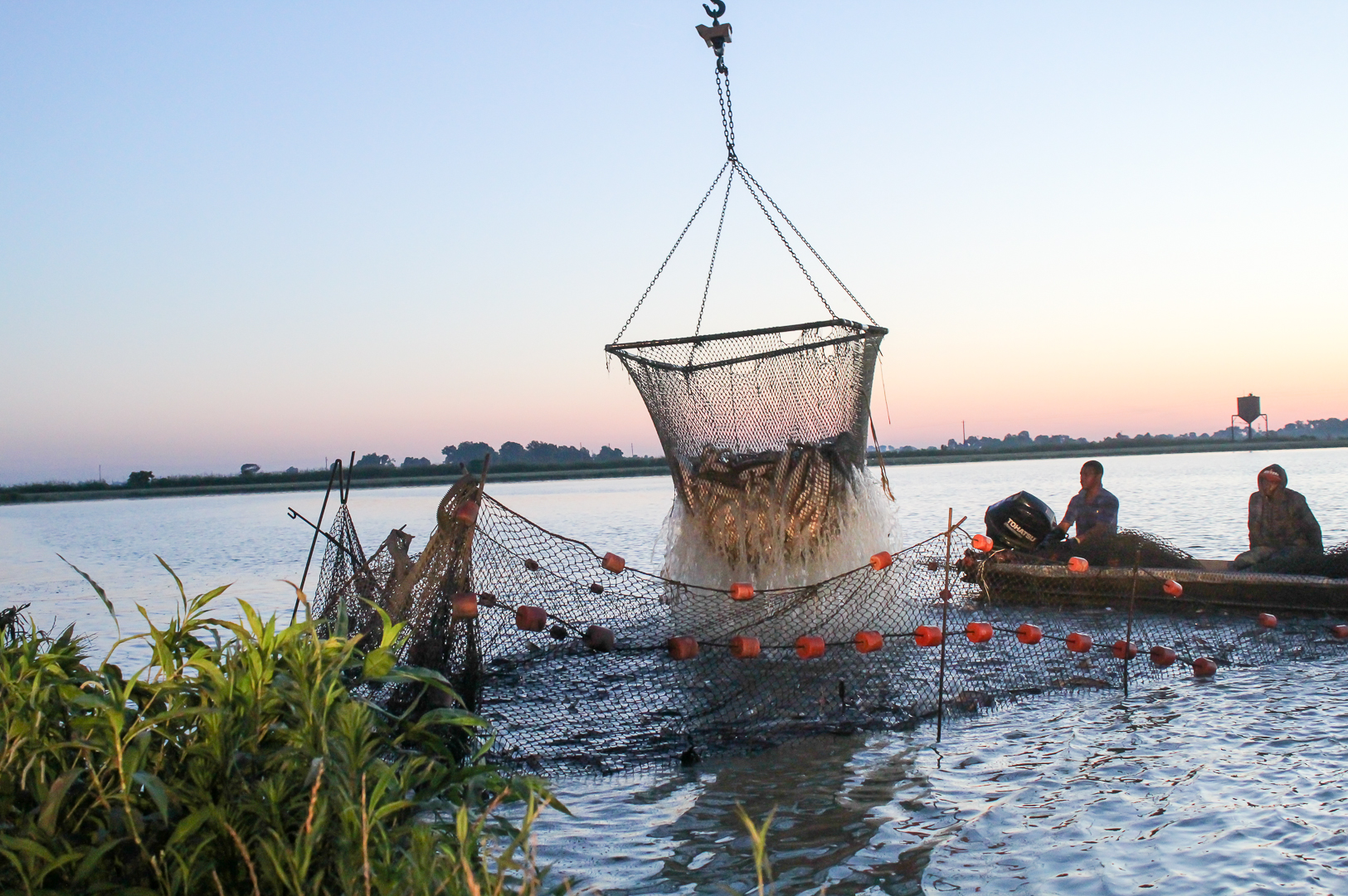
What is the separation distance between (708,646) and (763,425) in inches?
104

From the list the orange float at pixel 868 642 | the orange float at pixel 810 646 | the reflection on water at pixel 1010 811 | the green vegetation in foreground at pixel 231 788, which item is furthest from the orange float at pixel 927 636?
the green vegetation in foreground at pixel 231 788

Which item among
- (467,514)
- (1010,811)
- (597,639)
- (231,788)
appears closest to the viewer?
(231,788)

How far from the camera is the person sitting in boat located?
950 centimetres

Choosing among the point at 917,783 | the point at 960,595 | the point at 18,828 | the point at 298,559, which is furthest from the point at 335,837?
the point at 298,559

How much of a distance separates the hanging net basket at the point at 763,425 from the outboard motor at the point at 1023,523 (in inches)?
137

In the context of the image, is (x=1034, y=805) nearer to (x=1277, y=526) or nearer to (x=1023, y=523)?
(x=1277, y=526)

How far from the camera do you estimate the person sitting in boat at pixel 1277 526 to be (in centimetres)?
950

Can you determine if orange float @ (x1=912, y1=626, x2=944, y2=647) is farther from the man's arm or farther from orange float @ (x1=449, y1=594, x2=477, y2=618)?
the man's arm

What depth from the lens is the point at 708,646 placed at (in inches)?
246

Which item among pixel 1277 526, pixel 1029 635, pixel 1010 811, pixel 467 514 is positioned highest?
pixel 467 514

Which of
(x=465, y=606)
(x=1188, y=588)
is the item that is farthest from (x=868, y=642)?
(x=1188, y=588)

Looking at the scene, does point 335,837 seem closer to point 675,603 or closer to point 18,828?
point 18,828

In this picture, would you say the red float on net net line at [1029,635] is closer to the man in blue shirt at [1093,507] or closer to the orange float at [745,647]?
the orange float at [745,647]

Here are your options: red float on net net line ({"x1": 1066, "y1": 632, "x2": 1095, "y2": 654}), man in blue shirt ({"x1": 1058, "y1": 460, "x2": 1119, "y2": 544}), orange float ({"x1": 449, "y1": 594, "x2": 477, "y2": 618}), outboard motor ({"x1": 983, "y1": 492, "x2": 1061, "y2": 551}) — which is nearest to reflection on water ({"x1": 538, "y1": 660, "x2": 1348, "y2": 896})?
red float on net net line ({"x1": 1066, "y1": 632, "x2": 1095, "y2": 654})
